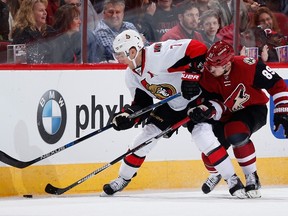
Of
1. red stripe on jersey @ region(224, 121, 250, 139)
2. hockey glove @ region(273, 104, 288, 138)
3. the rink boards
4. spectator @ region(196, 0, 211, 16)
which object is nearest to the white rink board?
the rink boards

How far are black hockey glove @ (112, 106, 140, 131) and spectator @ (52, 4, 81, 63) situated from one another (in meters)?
0.67

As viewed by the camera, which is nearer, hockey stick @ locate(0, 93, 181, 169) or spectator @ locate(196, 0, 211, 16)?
hockey stick @ locate(0, 93, 181, 169)

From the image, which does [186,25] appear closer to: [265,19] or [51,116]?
[265,19]

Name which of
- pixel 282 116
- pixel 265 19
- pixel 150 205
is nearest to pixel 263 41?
pixel 265 19

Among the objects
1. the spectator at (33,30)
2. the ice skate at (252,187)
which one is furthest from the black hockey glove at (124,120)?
the ice skate at (252,187)

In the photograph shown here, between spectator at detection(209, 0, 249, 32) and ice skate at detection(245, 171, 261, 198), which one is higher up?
spectator at detection(209, 0, 249, 32)

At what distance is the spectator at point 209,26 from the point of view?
761cm

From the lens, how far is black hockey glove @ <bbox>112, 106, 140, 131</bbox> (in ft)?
22.1

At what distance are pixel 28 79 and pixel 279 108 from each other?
1.72m

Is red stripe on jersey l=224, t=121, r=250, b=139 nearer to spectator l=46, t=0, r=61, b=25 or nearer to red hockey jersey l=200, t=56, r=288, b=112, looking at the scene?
red hockey jersey l=200, t=56, r=288, b=112

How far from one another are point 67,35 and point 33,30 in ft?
0.86

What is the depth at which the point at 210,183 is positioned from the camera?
7.00 metres

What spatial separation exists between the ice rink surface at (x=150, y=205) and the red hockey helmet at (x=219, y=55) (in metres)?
0.84

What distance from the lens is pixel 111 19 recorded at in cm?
728
